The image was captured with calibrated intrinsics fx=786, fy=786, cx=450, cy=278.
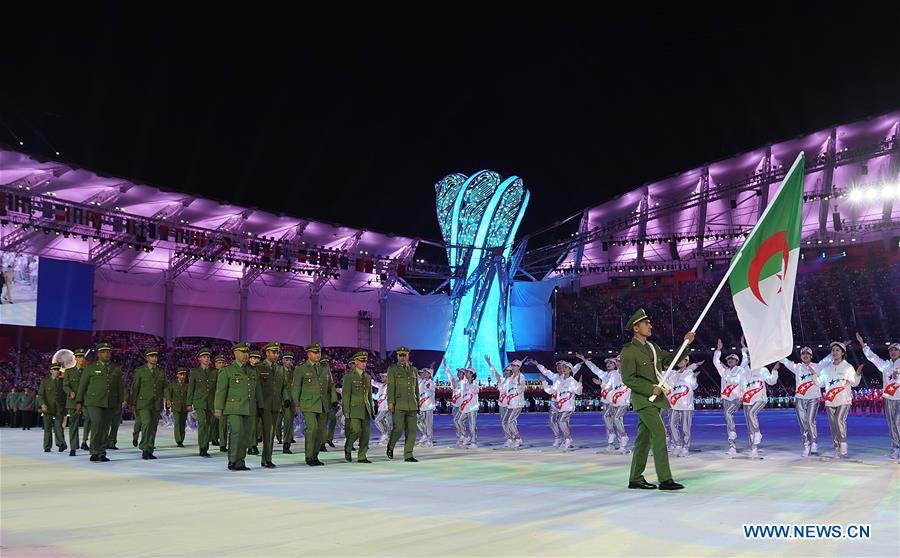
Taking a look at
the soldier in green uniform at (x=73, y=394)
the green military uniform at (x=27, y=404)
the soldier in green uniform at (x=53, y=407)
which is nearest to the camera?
the soldier in green uniform at (x=73, y=394)

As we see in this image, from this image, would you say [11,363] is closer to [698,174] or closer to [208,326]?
[208,326]

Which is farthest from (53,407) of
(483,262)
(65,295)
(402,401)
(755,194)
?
(755,194)

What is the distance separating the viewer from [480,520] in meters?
6.29

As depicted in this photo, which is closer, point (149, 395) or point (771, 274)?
point (771, 274)

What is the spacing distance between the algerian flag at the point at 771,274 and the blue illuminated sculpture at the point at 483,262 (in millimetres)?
31825

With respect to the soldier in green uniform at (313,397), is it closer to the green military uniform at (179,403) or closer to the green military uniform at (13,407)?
the green military uniform at (179,403)

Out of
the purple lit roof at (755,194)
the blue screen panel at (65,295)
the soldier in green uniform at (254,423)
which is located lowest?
the soldier in green uniform at (254,423)

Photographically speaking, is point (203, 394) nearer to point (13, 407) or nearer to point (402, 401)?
point (402, 401)

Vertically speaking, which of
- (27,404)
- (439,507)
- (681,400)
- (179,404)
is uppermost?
(681,400)

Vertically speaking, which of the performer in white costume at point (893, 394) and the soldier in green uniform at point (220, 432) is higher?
the performer in white costume at point (893, 394)

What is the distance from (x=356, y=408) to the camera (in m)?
12.7

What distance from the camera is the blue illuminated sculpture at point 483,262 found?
1592 inches

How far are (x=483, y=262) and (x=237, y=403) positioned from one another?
1196 inches

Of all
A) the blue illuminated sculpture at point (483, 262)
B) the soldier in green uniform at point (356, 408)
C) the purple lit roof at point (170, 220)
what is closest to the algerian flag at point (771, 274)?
the soldier in green uniform at point (356, 408)
